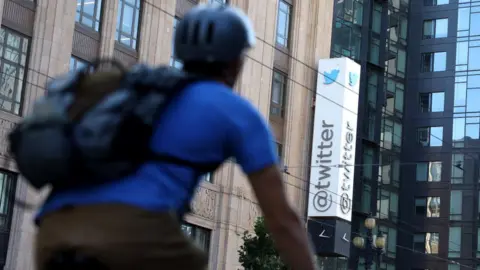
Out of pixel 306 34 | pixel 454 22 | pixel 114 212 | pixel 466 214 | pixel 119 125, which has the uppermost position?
pixel 454 22

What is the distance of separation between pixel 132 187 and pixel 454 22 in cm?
6121

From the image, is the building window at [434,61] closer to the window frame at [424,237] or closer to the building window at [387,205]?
the building window at [387,205]

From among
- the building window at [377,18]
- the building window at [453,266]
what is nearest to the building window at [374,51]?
the building window at [377,18]

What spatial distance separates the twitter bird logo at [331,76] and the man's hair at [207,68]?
133 feet

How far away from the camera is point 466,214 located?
198ft

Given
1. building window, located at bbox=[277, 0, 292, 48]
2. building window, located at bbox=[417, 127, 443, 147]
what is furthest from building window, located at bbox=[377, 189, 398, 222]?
building window, located at bbox=[277, 0, 292, 48]

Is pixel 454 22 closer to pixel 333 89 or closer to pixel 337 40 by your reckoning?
pixel 337 40

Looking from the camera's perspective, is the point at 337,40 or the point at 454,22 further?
the point at 454,22

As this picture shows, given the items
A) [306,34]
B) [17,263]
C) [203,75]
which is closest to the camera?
[203,75]

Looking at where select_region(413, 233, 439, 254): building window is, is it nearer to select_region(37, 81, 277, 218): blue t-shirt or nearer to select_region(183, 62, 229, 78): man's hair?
select_region(183, 62, 229, 78): man's hair

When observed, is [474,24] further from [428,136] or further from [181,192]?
[181,192]

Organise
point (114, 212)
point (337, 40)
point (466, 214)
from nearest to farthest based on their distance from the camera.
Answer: point (114, 212) → point (337, 40) → point (466, 214)

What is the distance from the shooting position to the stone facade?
29969mm

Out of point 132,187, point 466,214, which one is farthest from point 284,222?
point 466,214
